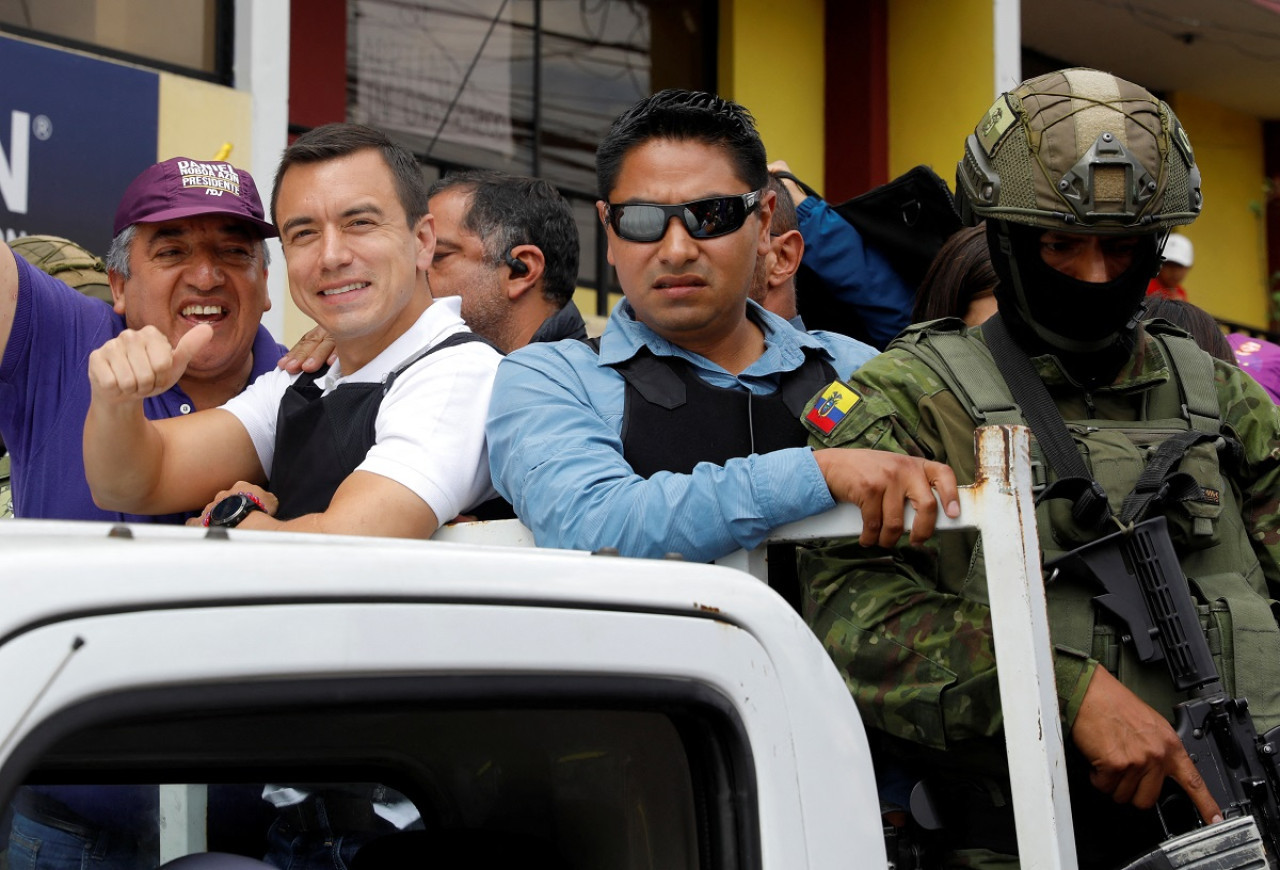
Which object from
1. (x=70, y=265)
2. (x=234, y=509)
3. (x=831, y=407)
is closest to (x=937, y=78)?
(x=70, y=265)

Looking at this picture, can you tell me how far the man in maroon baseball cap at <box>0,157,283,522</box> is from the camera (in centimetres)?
273

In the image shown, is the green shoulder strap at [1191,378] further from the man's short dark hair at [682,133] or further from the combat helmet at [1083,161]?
the man's short dark hair at [682,133]

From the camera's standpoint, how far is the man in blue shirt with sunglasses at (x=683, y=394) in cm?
191

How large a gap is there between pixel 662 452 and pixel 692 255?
398 millimetres

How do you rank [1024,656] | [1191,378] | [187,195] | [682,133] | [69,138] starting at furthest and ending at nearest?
[69,138] < [187,195] < [682,133] < [1191,378] < [1024,656]

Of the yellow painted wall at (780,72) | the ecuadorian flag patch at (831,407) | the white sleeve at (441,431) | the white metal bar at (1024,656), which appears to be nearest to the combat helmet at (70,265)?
the white sleeve at (441,431)

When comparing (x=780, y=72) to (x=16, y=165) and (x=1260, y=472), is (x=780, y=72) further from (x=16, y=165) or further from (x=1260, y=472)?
(x=1260, y=472)

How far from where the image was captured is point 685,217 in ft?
8.09

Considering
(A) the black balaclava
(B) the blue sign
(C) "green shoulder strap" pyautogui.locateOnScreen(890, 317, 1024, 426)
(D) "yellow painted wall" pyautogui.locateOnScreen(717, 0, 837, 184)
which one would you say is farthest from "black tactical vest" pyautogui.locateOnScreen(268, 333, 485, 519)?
(D) "yellow painted wall" pyautogui.locateOnScreen(717, 0, 837, 184)

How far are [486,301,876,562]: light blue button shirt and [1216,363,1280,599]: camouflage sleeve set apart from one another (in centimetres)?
65

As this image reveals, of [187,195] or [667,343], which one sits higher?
[187,195]

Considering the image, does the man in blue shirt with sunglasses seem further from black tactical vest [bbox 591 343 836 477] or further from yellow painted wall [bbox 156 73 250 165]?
yellow painted wall [bbox 156 73 250 165]

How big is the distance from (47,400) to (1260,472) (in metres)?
2.21

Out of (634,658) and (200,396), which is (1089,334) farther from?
(200,396)
